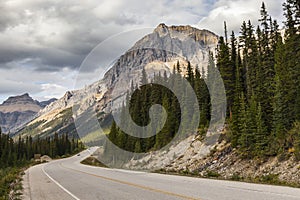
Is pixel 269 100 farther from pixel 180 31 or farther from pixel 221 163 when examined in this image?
pixel 180 31

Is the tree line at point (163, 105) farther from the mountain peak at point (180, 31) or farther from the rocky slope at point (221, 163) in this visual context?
the mountain peak at point (180, 31)

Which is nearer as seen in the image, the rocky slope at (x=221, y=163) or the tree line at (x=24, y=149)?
the rocky slope at (x=221, y=163)

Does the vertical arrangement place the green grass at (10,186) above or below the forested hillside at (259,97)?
below

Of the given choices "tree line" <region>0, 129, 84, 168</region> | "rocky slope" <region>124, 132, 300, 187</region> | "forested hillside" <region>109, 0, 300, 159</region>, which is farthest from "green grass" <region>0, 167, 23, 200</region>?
"tree line" <region>0, 129, 84, 168</region>

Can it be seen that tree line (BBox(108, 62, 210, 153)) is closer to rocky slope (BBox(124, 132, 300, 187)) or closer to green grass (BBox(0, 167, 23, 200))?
rocky slope (BBox(124, 132, 300, 187))

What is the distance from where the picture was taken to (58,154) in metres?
138

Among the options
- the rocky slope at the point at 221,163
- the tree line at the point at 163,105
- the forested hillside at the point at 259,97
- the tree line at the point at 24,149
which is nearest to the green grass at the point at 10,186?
the rocky slope at the point at 221,163

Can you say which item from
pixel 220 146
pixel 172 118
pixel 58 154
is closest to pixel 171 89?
pixel 172 118

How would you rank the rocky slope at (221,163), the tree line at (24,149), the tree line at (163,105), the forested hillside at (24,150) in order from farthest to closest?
the tree line at (24,149), the forested hillside at (24,150), the tree line at (163,105), the rocky slope at (221,163)

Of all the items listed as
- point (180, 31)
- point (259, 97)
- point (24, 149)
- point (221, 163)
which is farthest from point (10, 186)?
point (24, 149)

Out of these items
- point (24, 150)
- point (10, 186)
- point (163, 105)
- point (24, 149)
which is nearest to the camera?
point (10, 186)

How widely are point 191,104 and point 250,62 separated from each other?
1317 centimetres

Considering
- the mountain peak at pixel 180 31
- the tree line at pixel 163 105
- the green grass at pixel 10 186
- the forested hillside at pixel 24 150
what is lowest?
the green grass at pixel 10 186

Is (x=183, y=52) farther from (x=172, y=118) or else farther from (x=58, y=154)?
(x=58, y=154)
